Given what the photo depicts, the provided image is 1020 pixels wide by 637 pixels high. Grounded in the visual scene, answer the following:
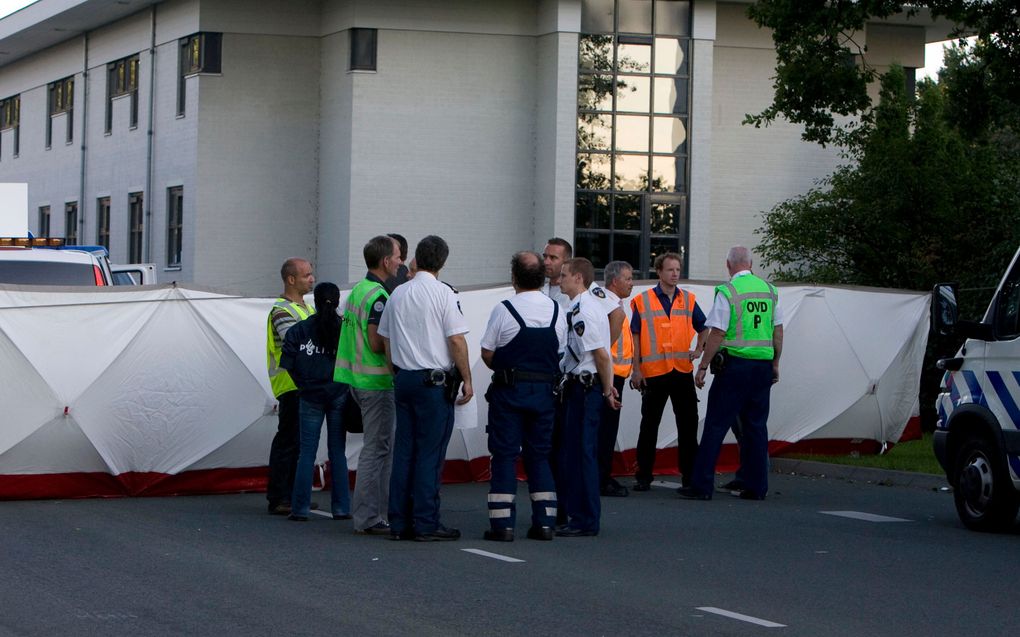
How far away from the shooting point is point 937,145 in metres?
24.7

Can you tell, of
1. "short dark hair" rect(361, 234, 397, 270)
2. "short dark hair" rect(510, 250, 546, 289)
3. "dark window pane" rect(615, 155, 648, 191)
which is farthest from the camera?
"dark window pane" rect(615, 155, 648, 191)

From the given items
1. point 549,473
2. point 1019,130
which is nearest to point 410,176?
point 1019,130

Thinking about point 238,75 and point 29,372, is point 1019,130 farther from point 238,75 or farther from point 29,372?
point 238,75

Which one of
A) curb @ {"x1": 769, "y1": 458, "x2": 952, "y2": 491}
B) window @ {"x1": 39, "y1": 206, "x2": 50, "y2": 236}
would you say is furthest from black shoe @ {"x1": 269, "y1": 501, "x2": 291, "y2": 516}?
window @ {"x1": 39, "y1": 206, "x2": 50, "y2": 236}

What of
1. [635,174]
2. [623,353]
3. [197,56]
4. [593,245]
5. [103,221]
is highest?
[197,56]

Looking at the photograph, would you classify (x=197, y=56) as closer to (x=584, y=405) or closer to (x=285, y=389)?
(x=285, y=389)

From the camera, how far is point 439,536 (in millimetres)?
10711

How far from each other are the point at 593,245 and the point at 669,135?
10.9 feet

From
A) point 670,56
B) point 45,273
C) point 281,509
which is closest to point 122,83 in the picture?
point 670,56

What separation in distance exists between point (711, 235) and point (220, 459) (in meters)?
29.5

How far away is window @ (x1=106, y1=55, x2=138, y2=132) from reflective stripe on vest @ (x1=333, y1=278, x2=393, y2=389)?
34760 mm

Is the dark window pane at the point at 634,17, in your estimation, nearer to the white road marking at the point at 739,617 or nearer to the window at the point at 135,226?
the window at the point at 135,226

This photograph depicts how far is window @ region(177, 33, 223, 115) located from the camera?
133 ft

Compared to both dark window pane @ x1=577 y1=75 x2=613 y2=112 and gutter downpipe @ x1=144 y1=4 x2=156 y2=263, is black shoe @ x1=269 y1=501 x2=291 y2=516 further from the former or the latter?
gutter downpipe @ x1=144 y1=4 x2=156 y2=263
